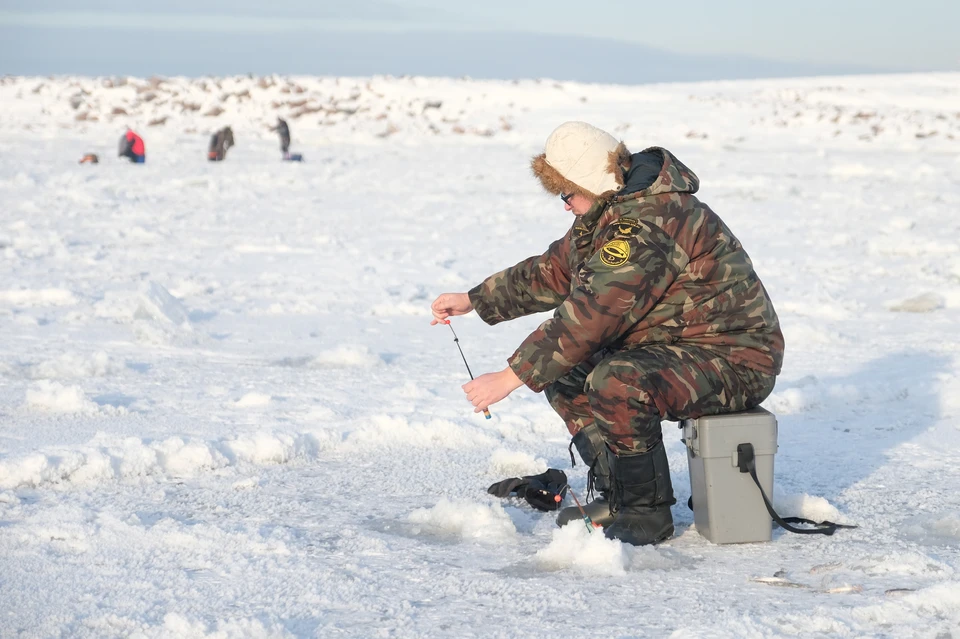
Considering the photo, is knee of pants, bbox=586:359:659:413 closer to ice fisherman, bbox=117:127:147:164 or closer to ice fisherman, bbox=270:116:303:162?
ice fisherman, bbox=117:127:147:164

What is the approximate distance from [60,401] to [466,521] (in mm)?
2133

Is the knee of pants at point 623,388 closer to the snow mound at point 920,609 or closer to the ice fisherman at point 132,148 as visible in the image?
the snow mound at point 920,609

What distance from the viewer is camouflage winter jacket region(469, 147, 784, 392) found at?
9.68 ft

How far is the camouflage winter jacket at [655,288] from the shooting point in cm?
295

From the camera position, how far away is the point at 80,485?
11.8ft

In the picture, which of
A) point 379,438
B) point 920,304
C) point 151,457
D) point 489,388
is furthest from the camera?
point 920,304

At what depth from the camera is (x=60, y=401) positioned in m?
4.57

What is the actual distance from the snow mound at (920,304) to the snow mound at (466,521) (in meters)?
4.68

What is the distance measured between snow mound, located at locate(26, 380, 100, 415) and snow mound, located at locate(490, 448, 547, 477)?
1.74m

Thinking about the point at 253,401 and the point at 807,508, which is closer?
the point at 807,508

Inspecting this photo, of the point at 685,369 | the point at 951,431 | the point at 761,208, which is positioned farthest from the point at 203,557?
the point at 761,208

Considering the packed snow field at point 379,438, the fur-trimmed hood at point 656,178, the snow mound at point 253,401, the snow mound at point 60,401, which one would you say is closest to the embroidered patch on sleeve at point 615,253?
the fur-trimmed hood at point 656,178

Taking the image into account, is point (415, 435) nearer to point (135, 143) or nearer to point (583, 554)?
point (583, 554)

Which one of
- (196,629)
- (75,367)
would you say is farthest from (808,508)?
(75,367)
